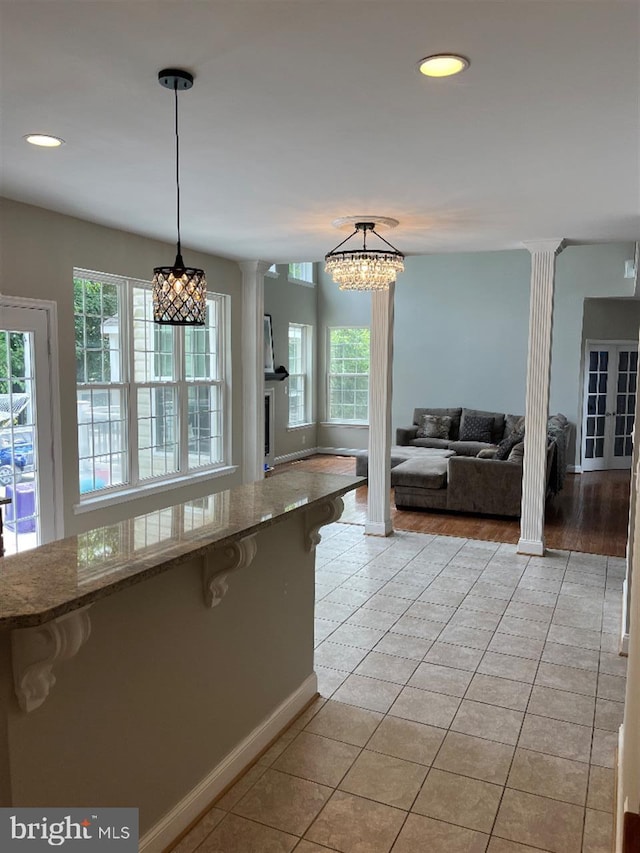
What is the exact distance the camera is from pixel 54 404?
169 inches

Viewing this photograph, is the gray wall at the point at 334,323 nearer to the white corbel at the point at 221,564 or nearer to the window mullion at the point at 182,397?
the window mullion at the point at 182,397

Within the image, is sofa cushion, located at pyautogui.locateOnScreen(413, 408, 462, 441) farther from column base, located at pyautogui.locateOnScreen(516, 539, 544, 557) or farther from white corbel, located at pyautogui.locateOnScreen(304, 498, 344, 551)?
white corbel, located at pyautogui.locateOnScreen(304, 498, 344, 551)

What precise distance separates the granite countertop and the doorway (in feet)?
7.14

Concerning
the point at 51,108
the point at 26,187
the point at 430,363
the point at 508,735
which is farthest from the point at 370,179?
the point at 430,363

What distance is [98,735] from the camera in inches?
72.4

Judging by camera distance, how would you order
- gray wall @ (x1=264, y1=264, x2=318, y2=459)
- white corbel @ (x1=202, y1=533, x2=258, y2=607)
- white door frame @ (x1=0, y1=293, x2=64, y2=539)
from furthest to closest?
gray wall @ (x1=264, y1=264, x2=318, y2=459), white door frame @ (x1=0, y1=293, x2=64, y2=539), white corbel @ (x1=202, y1=533, x2=258, y2=607)

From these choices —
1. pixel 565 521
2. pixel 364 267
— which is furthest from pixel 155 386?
pixel 565 521

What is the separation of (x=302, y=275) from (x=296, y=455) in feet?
9.81

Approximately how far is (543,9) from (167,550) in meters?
1.82

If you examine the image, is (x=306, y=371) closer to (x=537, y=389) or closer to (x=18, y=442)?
(x=537, y=389)

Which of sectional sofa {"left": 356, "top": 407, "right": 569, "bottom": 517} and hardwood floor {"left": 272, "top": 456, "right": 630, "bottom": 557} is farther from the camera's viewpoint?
sectional sofa {"left": 356, "top": 407, "right": 569, "bottom": 517}

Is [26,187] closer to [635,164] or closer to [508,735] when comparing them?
[635,164]

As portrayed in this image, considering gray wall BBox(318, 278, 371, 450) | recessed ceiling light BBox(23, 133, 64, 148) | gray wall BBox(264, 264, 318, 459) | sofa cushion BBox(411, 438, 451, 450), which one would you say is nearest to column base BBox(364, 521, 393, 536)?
sofa cushion BBox(411, 438, 451, 450)

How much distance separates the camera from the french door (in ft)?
30.9
